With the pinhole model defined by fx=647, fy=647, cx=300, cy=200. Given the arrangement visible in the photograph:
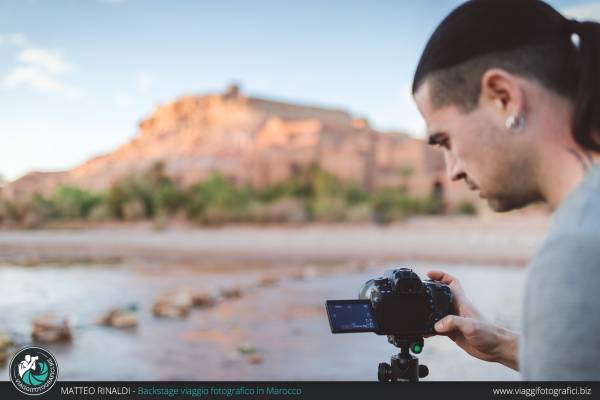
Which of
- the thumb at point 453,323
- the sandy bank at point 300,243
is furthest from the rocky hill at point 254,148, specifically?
the thumb at point 453,323

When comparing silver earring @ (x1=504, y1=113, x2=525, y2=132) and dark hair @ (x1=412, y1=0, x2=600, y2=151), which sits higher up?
dark hair @ (x1=412, y1=0, x2=600, y2=151)

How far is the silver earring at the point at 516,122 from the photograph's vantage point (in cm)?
45

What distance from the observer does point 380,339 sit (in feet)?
12.0

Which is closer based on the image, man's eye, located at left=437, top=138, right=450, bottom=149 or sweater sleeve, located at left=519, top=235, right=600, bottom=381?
sweater sleeve, located at left=519, top=235, right=600, bottom=381

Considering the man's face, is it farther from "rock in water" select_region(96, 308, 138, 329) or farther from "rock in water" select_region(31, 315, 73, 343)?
"rock in water" select_region(96, 308, 138, 329)

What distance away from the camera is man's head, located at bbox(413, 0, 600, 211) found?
1.47 feet

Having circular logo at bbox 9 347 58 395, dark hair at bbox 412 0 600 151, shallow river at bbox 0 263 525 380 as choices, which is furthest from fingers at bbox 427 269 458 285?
shallow river at bbox 0 263 525 380

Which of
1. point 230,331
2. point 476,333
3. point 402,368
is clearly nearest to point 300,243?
point 230,331

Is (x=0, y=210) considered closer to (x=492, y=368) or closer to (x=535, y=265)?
(x=492, y=368)

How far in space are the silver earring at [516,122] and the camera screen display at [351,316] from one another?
1.08 ft

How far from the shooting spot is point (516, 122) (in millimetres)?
452

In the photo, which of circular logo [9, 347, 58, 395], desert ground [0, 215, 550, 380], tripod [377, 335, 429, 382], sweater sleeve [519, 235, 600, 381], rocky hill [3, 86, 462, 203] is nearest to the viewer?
sweater sleeve [519, 235, 600, 381]

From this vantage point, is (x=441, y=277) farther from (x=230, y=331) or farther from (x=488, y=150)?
(x=230, y=331)

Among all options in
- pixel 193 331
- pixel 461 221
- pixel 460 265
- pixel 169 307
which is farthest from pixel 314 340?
pixel 461 221
